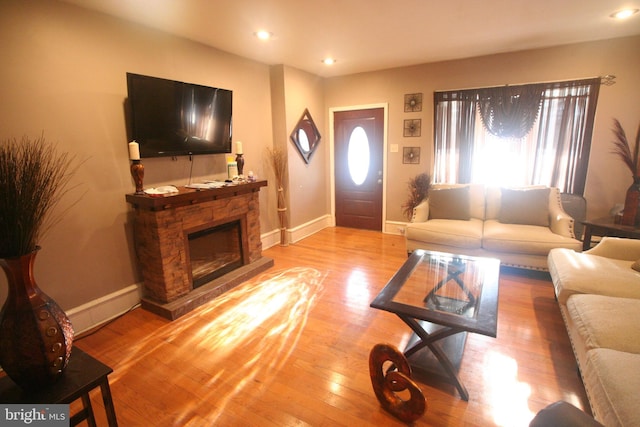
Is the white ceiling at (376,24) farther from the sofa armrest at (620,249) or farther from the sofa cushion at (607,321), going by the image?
the sofa cushion at (607,321)

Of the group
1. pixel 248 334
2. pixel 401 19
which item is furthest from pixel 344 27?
pixel 248 334

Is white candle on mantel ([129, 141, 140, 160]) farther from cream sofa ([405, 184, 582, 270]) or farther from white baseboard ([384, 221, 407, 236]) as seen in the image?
white baseboard ([384, 221, 407, 236])

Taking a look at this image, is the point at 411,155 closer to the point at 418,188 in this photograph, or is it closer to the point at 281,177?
the point at 418,188

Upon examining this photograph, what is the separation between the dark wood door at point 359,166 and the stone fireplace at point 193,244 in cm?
205

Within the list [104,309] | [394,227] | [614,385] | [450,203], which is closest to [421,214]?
[450,203]

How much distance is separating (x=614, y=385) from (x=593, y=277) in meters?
1.09

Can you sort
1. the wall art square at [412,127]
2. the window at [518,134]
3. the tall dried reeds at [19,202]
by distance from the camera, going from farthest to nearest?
1. the wall art square at [412,127]
2. the window at [518,134]
3. the tall dried reeds at [19,202]

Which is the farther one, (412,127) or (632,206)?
(412,127)

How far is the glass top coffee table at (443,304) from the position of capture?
1692 mm

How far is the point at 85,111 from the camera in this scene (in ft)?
7.83

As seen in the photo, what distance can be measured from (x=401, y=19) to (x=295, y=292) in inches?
107

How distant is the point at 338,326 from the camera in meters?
2.47

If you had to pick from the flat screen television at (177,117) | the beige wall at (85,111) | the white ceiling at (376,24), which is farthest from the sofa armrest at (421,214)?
the beige wall at (85,111)

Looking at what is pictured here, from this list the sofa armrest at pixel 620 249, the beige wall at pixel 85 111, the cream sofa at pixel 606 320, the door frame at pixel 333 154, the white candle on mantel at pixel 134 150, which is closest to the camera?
the cream sofa at pixel 606 320
